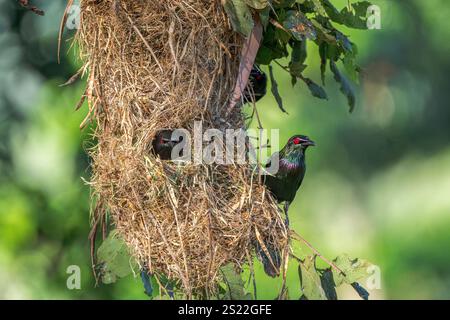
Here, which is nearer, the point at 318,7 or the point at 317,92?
the point at 318,7

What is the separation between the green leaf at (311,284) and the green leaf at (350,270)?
0.34 ft

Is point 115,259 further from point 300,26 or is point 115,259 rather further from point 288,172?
point 300,26

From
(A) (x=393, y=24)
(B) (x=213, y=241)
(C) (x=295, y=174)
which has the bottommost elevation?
(B) (x=213, y=241)

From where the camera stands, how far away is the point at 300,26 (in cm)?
276

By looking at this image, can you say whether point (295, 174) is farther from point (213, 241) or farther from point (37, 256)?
point (37, 256)

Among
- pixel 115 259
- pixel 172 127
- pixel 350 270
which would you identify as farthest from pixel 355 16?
pixel 115 259

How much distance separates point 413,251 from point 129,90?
9.92ft

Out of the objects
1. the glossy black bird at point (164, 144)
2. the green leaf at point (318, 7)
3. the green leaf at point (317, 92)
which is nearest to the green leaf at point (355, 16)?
the green leaf at point (318, 7)

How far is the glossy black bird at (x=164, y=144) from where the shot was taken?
280 centimetres

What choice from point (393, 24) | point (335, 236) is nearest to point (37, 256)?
point (335, 236)

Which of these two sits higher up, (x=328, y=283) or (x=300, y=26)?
(x=300, y=26)

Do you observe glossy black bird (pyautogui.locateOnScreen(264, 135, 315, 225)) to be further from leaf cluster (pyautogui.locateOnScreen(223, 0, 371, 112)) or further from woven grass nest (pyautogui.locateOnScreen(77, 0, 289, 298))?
leaf cluster (pyautogui.locateOnScreen(223, 0, 371, 112))

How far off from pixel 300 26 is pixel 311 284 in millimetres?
767

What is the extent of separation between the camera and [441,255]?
18.1 ft
